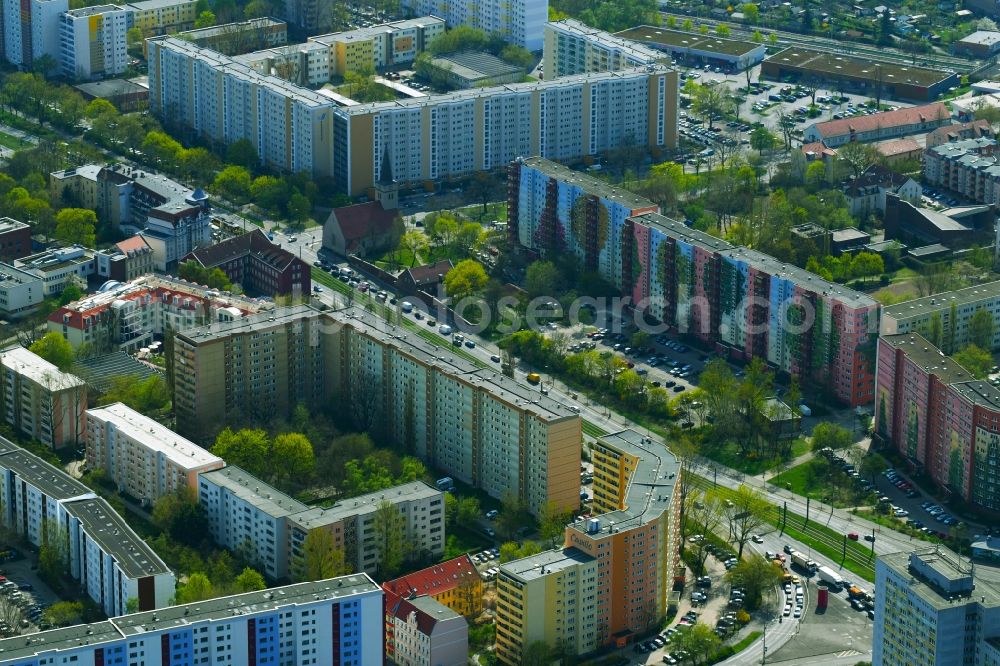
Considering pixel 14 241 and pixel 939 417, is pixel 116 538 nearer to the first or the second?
pixel 939 417

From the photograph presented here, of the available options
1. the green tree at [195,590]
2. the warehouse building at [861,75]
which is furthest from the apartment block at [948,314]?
the warehouse building at [861,75]

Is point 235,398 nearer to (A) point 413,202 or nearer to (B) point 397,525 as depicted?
(B) point 397,525

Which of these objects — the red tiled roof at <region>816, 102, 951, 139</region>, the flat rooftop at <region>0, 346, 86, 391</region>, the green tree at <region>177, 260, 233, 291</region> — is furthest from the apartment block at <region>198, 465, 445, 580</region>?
the red tiled roof at <region>816, 102, 951, 139</region>

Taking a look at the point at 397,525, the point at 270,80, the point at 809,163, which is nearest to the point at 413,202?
the point at 270,80

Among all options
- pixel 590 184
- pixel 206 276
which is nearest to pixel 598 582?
pixel 206 276

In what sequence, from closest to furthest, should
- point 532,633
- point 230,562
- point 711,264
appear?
point 532,633, point 230,562, point 711,264

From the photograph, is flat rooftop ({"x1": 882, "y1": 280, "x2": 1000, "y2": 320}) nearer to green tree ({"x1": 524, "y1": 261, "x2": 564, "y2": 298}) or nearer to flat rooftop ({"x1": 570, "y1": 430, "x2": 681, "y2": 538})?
green tree ({"x1": 524, "y1": 261, "x2": 564, "y2": 298})
